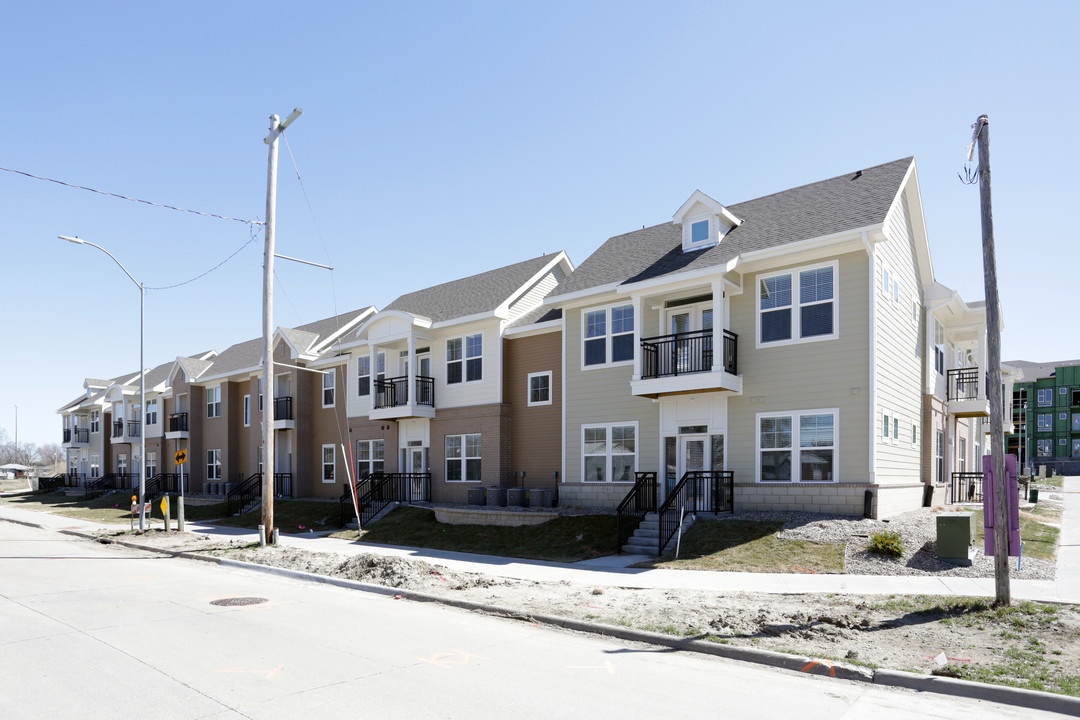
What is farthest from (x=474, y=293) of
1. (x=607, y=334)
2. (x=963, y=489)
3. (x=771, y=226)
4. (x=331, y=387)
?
(x=963, y=489)

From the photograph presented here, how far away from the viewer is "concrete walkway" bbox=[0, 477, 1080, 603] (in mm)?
11414

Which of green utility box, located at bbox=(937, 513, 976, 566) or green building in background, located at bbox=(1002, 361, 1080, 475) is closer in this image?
green utility box, located at bbox=(937, 513, 976, 566)

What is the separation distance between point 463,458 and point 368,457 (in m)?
6.32

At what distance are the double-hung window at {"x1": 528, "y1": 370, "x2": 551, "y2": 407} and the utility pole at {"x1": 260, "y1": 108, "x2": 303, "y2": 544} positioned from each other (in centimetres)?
909

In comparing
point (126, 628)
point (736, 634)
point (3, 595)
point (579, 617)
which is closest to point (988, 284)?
point (736, 634)

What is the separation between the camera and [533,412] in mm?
25266

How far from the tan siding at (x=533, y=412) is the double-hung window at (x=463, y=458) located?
1491mm

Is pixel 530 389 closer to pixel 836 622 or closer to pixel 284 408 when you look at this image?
pixel 284 408

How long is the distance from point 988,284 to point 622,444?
12.7m

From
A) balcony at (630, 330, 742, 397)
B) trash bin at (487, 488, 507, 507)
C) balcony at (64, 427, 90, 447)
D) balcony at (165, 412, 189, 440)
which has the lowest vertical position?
balcony at (64, 427, 90, 447)

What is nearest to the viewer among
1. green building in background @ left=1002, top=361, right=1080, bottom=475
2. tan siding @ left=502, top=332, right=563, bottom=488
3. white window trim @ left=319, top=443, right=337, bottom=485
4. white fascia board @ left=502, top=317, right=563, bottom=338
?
white fascia board @ left=502, top=317, right=563, bottom=338

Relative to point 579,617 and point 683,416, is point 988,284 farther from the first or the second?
point 683,416

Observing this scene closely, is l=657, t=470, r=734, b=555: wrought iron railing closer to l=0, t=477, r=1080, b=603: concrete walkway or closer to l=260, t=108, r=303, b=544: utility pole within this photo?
l=0, t=477, r=1080, b=603: concrete walkway

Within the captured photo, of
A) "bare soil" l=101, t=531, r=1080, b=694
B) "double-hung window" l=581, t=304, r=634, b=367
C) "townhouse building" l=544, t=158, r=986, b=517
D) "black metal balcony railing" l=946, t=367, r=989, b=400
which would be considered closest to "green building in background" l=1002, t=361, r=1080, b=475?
"black metal balcony railing" l=946, t=367, r=989, b=400
